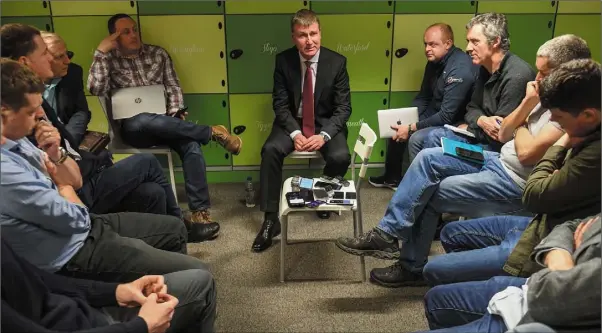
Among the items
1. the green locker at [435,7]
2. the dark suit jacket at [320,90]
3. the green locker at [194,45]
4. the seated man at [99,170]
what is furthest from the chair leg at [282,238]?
the green locker at [435,7]

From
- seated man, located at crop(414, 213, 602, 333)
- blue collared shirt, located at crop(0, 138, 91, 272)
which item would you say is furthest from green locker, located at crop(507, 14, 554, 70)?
blue collared shirt, located at crop(0, 138, 91, 272)

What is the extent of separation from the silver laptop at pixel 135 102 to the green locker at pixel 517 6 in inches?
93.9

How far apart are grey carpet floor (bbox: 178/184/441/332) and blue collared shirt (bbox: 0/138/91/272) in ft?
2.78

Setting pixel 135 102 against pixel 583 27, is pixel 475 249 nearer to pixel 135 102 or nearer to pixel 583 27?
pixel 135 102

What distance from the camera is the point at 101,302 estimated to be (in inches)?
69.7

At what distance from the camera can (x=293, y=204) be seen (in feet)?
8.75

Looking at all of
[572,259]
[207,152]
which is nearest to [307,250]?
[207,152]

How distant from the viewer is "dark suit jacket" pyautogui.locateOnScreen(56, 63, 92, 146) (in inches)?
125

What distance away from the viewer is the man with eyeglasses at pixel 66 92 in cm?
303

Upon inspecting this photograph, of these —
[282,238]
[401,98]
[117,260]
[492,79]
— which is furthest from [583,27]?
[117,260]

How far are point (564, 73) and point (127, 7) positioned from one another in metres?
2.95

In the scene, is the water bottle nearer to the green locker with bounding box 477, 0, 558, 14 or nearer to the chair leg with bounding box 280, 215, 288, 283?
the chair leg with bounding box 280, 215, 288, 283

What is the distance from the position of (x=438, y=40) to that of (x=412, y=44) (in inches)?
16.6

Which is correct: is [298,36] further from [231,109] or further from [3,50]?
[3,50]
